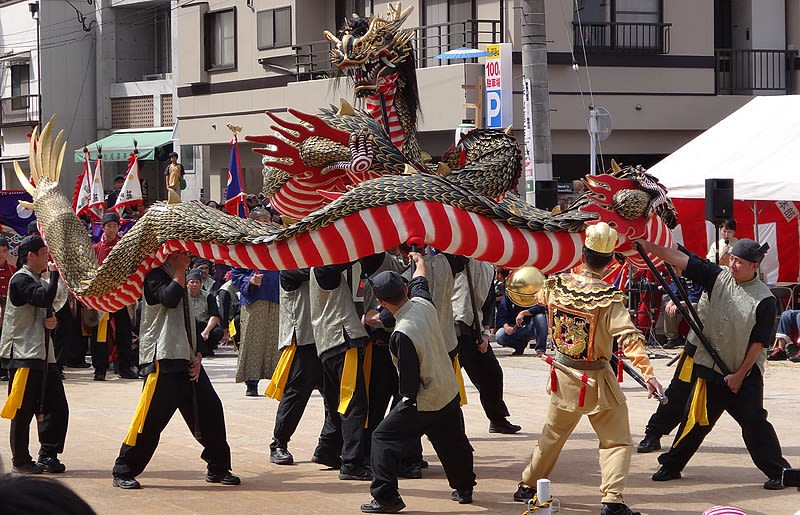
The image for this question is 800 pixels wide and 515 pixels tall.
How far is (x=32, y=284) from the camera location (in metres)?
8.80

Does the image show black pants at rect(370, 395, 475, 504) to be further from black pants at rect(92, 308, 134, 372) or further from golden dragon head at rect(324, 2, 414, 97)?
black pants at rect(92, 308, 134, 372)

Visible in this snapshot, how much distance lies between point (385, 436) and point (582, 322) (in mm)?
1340

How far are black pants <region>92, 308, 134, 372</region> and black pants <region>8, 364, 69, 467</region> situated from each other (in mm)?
5517

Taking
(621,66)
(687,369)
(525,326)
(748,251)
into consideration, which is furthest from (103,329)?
(621,66)

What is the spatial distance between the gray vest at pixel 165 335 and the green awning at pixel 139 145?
79.1 ft

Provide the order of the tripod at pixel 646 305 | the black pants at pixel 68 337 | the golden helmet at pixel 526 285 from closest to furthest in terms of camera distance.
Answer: the golden helmet at pixel 526 285, the black pants at pixel 68 337, the tripod at pixel 646 305

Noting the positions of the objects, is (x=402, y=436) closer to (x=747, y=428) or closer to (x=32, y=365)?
(x=747, y=428)

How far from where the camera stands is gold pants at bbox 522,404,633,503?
6.73 metres

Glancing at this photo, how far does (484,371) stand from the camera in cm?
988

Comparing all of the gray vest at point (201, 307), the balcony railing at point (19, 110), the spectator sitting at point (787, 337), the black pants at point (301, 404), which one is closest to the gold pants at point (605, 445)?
the black pants at point (301, 404)

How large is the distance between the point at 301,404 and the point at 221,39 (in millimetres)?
21943

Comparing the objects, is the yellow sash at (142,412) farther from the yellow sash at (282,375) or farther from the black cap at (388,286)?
the black cap at (388,286)

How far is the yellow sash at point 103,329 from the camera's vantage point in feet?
47.3

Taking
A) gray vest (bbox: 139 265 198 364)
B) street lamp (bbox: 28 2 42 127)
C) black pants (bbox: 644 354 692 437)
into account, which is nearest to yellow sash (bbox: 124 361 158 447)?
gray vest (bbox: 139 265 198 364)
